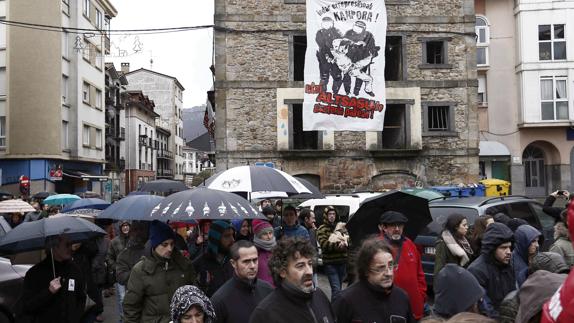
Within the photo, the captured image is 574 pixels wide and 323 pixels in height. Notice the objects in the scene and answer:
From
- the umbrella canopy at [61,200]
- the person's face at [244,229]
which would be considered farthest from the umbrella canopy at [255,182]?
the umbrella canopy at [61,200]

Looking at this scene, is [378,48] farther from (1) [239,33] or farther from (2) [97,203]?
(2) [97,203]

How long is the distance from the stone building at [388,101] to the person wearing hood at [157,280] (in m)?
18.6

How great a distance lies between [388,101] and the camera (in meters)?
25.2

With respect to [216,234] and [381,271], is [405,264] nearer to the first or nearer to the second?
[381,271]

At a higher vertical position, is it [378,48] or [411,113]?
[378,48]

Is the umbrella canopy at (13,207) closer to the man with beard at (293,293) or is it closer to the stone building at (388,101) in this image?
the man with beard at (293,293)

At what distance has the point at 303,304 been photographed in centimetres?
362

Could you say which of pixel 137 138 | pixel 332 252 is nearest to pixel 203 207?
pixel 332 252

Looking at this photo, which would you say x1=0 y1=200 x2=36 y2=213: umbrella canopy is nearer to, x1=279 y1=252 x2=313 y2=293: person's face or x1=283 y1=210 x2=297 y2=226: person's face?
x1=283 y1=210 x2=297 y2=226: person's face

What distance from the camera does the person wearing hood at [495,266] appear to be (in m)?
5.06

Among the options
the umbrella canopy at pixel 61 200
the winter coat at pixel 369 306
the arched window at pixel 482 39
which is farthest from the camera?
the arched window at pixel 482 39

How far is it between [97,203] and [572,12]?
29354mm

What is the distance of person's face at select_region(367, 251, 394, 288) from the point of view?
3.99 metres

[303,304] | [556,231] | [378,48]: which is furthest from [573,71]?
[303,304]
